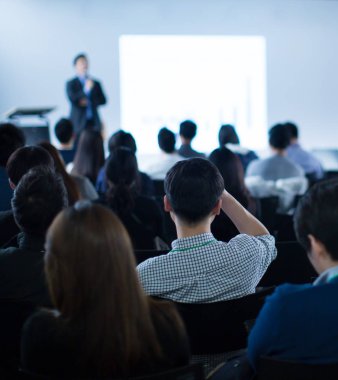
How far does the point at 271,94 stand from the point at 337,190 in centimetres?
864

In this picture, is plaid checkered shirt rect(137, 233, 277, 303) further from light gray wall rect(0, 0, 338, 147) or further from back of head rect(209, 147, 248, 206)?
light gray wall rect(0, 0, 338, 147)

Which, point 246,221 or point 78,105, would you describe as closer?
point 246,221

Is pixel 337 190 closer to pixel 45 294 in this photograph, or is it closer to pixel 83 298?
Answer: pixel 83 298

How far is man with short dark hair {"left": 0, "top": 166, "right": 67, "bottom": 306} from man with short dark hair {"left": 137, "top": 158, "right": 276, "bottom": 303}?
0.32 metres

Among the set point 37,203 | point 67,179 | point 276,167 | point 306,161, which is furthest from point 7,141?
point 306,161

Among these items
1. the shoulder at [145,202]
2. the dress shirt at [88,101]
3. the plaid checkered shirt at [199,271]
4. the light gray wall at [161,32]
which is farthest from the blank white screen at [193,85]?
the plaid checkered shirt at [199,271]

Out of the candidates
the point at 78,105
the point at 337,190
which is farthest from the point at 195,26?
the point at 337,190

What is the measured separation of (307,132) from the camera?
34.2ft

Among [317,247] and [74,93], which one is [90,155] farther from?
[74,93]

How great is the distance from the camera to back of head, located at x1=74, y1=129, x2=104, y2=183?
4863 mm

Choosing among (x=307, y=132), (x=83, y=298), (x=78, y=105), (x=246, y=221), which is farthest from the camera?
(x=307, y=132)

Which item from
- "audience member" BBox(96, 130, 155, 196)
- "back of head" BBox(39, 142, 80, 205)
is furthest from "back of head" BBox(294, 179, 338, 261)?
"audience member" BBox(96, 130, 155, 196)

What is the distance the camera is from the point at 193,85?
32.1 feet

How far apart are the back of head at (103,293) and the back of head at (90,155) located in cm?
338
